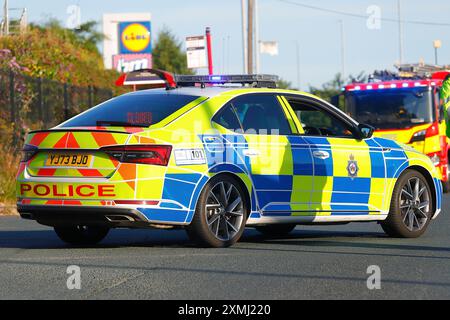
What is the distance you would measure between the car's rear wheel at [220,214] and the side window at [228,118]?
53cm

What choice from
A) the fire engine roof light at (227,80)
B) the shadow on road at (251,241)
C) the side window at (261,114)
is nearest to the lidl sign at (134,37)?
the shadow on road at (251,241)

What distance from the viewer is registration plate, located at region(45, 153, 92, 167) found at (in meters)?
9.93

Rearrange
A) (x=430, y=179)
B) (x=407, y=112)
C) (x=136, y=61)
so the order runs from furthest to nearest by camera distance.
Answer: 1. (x=136, y=61)
2. (x=407, y=112)
3. (x=430, y=179)

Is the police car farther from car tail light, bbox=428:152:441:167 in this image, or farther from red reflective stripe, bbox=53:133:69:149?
car tail light, bbox=428:152:441:167

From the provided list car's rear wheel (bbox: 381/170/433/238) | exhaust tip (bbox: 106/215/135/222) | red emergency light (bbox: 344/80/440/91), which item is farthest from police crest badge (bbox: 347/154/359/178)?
red emergency light (bbox: 344/80/440/91)

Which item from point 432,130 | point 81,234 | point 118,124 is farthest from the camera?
point 432,130

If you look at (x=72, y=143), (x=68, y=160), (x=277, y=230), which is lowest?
(x=277, y=230)

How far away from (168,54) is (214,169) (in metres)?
64.5

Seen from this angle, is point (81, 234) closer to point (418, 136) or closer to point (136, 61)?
point (418, 136)

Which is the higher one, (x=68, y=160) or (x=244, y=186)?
(x=68, y=160)

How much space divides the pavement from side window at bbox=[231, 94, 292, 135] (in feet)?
3.70

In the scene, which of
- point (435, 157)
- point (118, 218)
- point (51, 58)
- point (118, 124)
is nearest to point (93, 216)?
point (118, 218)

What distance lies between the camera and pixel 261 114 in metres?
11.2

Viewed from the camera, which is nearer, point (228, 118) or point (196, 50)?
point (228, 118)
